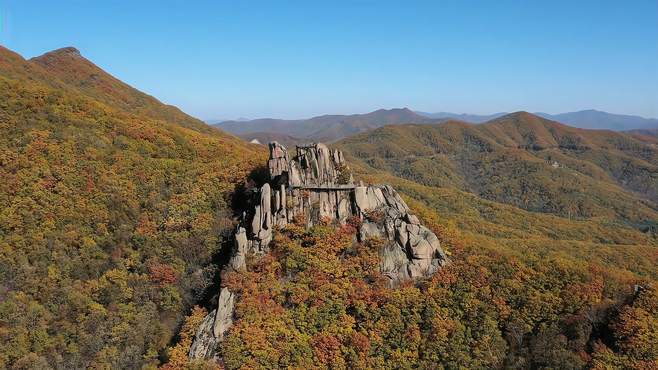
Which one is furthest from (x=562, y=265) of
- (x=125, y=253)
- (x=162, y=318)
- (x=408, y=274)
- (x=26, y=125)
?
(x=26, y=125)

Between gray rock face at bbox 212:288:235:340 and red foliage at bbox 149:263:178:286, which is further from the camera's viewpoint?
red foliage at bbox 149:263:178:286

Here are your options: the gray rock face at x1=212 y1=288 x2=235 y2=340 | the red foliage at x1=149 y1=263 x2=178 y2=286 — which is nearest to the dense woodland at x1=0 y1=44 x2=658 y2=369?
the red foliage at x1=149 y1=263 x2=178 y2=286

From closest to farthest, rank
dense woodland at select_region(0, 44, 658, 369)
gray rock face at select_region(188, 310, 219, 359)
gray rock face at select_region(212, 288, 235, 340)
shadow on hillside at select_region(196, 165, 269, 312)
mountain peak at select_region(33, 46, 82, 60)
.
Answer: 1. gray rock face at select_region(188, 310, 219, 359)
2. dense woodland at select_region(0, 44, 658, 369)
3. gray rock face at select_region(212, 288, 235, 340)
4. shadow on hillside at select_region(196, 165, 269, 312)
5. mountain peak at select_region(33, 46, 82, 60)

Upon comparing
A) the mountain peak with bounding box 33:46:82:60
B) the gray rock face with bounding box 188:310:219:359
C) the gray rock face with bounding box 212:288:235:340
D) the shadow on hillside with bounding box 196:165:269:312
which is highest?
the mountain peak with bounding box 33:46:82:60

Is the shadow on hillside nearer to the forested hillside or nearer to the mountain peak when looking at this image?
the forested hillside

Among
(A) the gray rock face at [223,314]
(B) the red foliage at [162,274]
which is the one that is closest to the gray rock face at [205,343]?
(A) the gray rock face at [223,314]

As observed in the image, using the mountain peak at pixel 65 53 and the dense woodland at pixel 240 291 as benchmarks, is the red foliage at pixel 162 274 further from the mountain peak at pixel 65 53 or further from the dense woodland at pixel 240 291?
the mountain peak at pixel 65 53

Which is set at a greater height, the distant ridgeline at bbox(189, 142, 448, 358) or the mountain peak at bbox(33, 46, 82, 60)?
the mountain peak at bbox(33, 46, 82, 60)

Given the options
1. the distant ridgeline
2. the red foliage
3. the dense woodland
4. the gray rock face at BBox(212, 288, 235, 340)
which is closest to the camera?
the dense woodland
